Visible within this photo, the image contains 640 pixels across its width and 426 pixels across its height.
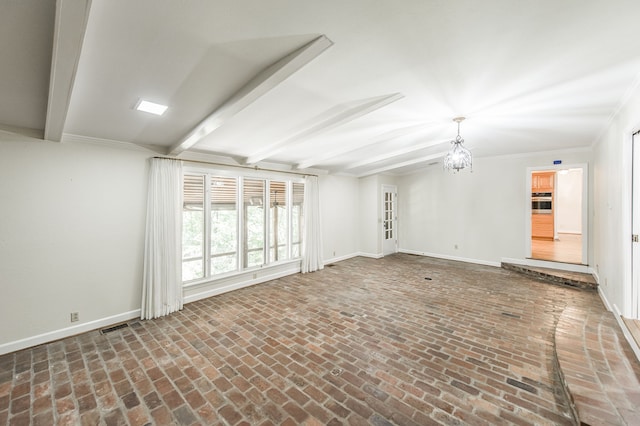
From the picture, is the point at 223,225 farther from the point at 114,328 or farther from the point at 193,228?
the point at 114,328

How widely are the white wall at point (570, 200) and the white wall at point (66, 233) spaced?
12445 mm

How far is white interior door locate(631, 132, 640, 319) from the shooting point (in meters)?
2.61

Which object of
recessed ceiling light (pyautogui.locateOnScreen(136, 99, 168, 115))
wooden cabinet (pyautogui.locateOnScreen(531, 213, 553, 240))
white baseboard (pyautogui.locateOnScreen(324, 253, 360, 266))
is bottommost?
white baseboard (pyautogui.locateOnScreen(324, 253, 360, 266))

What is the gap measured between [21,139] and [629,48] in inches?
226

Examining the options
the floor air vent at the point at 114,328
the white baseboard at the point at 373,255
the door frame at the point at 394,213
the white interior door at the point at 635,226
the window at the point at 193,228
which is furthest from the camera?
the door frame at the point at 394,213

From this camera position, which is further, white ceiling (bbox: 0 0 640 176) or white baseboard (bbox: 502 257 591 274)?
white baseboard (bbox: 502 257 591 274)

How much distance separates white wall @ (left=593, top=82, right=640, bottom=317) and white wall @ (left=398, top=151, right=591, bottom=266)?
1.64m

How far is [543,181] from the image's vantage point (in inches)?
336

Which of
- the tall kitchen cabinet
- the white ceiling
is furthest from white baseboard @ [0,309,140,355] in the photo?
the tall kitchen cabinet

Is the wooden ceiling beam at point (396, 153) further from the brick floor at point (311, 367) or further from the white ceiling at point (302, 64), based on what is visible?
the brick floor at point (311, 367)

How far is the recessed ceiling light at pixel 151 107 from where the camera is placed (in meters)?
2.38

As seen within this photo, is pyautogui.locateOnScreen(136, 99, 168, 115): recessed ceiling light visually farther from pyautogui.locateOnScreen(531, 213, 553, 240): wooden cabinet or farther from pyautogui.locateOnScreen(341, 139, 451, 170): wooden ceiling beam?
pyautogui.locateOnScreen(531, 213, 553, 240): wooden cabinet

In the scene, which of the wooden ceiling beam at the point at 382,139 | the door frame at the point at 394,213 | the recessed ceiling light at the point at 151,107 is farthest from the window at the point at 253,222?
the door frame at the point at 394,213

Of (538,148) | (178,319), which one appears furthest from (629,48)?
(178,319)
